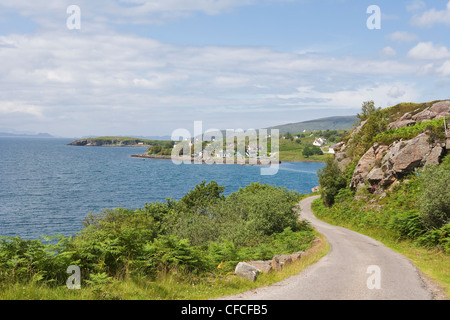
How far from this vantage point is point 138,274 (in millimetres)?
13281

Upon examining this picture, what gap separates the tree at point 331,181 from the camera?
5691cm

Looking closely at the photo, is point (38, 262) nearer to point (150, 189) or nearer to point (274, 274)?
point (274, 274)

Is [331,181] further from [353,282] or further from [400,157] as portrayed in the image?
[353,282]

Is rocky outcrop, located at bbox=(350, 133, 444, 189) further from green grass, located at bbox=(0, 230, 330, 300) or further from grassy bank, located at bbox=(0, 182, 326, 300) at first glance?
green grass, located at bbox=(0, 230, 330, 300)

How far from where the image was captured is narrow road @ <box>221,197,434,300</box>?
12688 mm

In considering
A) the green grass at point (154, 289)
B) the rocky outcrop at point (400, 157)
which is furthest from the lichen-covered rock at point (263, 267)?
the rocky outcrop at point (400, 157)

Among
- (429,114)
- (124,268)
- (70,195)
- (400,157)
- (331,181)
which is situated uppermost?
(429,114)

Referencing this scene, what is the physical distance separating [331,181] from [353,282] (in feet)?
146

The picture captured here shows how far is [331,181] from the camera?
188 ft

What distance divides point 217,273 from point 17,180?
5155 inches

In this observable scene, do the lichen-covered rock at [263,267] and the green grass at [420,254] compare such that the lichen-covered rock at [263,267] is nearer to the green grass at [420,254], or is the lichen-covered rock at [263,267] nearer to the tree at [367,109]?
the green grass at [420,254]

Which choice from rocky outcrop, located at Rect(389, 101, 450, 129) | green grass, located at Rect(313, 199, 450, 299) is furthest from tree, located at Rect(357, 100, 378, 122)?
green grass, located at Rect(313, 199, 450, 299)

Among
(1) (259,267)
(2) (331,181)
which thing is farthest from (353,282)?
(2) (331,181)

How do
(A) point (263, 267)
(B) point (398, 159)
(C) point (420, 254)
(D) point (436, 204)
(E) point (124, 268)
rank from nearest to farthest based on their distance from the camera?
(E) point (124, 268) → (A) point (263, 267) → (C) point (420, 254) → (D) point (436, 204) → (B) point (398, 159)
